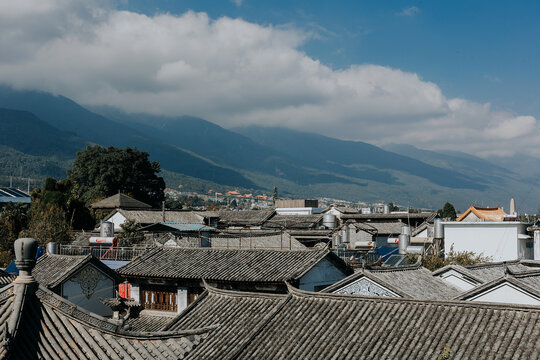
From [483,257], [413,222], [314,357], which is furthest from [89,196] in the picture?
[314,357]

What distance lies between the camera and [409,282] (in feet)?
88.6

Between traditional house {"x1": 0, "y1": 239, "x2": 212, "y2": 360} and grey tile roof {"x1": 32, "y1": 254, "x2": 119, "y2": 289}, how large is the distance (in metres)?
18.1

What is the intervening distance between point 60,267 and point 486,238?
99.3 ft

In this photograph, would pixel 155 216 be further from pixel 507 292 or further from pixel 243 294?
pixel 507 292

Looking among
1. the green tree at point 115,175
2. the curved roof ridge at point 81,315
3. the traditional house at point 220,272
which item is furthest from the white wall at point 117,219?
the curved roof ridge at point 81,315

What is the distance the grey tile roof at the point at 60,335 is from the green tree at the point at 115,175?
263 ft

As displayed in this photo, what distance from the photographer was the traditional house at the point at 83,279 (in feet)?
87.2

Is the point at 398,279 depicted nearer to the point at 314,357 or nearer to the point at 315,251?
the point at 315,251

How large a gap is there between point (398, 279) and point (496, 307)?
10.3 metres

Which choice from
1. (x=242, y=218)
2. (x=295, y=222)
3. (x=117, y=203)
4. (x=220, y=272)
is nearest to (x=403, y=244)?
(x=220, y=272)

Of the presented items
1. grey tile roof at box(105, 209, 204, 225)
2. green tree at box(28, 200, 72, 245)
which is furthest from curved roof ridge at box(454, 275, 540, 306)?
grey tile roof at box(105, 209, 204, 225)

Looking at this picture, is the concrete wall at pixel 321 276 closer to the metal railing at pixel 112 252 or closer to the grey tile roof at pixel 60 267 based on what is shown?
the grey tile roof at pixel 60 267

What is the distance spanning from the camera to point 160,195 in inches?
3755

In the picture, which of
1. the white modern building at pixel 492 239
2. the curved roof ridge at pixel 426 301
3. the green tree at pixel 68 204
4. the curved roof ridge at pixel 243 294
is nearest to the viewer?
the curved roof ridge at pixel 426 301
